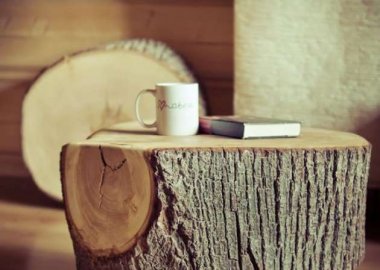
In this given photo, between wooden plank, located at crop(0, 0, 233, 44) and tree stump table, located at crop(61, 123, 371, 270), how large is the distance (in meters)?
0.90

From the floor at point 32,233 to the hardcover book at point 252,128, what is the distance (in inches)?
17.8

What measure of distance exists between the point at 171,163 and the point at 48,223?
0.88 meters

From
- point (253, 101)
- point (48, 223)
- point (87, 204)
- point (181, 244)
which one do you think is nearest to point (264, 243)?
point (181, 244)

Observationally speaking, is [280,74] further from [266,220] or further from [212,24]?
[266,220]

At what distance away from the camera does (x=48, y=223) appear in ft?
6.35

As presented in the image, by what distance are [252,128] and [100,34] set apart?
41.7 inches

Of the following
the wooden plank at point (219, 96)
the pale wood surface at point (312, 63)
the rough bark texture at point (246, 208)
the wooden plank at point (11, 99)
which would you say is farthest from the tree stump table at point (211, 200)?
the wooden plank at point (11, 99)

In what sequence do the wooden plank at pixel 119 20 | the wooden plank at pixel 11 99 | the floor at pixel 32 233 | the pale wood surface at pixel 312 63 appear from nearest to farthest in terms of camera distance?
the floor at pixel 32 233
the pale wood surface at pixel 312 63
the wooden plank at pixel 119 20
the wooden plank at pixel 11 99

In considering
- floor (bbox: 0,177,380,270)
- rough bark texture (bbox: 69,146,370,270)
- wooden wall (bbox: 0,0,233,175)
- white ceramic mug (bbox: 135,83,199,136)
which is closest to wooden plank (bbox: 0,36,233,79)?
wooden wall (bbox: 0,0,233,175)

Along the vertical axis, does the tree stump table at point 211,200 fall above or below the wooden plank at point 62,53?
below

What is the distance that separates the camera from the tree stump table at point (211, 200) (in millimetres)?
1182

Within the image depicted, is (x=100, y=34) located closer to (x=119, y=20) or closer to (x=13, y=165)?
(x=119, y=20)

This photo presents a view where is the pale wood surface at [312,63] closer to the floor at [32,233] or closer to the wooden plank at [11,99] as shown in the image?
the floor at [32,233]

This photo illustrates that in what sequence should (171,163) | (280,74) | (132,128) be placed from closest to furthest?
(171,163), (132,128), (280,74)
